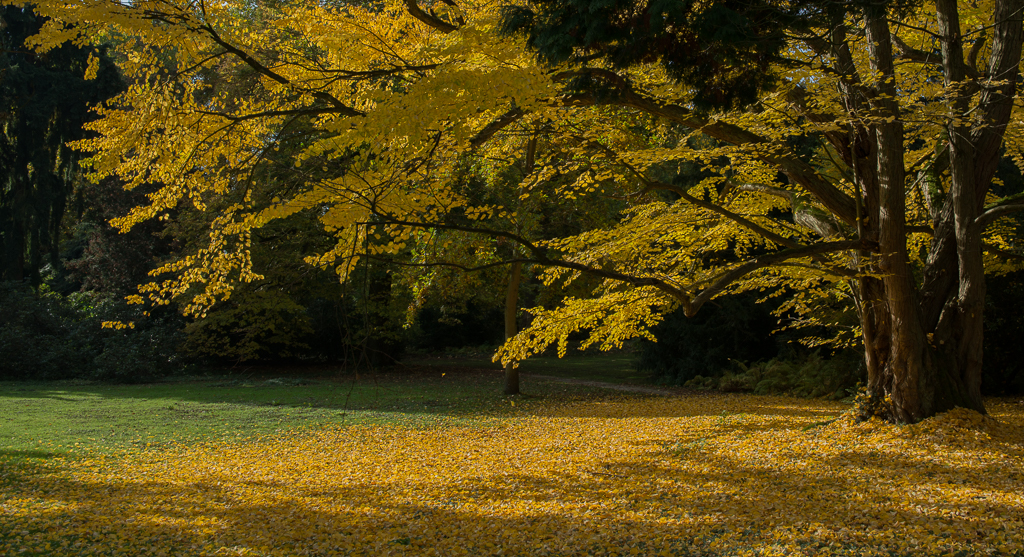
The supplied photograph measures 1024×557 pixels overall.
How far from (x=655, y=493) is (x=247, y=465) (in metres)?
4.48

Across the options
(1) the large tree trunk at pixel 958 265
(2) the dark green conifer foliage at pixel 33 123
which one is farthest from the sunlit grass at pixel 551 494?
(2) the dark green conifer foliage at pixel 33 123

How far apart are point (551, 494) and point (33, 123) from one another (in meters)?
22.2

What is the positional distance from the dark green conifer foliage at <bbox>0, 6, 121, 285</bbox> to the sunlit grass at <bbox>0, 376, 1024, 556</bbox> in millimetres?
16793

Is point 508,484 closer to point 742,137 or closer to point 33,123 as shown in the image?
point 742,137

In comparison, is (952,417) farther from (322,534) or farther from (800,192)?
(322,534)

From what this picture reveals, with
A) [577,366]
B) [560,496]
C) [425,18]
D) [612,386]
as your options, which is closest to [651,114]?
[425,18]

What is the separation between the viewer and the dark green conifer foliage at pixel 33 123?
19672mm

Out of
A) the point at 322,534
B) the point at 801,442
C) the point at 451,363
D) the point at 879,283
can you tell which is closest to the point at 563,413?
the point at 801,442

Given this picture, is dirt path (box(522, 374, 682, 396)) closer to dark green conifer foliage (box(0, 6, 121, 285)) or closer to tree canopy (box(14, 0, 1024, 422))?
tree canopy (box(14, 0, 1024, 422))

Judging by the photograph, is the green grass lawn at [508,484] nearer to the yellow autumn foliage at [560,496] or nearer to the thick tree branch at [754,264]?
the yellow autumn foliage at [560,496]

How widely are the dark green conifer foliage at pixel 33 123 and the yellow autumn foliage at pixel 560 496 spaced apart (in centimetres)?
1732

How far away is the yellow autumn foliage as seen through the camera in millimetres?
3945

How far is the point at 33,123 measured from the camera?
1981 cm

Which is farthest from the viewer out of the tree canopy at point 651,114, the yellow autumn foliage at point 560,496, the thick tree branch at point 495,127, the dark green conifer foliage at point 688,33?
the thick tree branch at point 495,127
